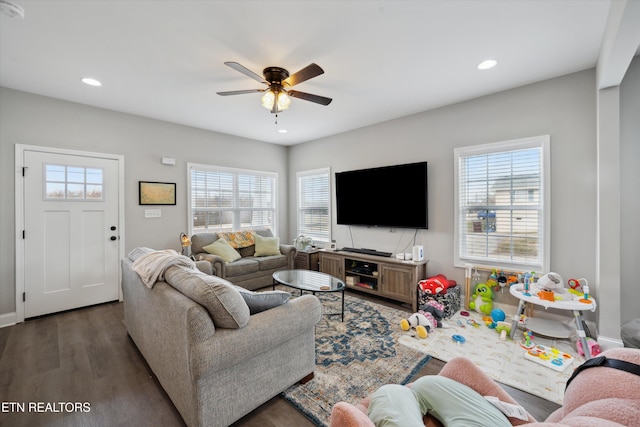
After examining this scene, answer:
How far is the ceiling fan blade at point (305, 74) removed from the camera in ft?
7.10

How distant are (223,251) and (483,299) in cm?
373

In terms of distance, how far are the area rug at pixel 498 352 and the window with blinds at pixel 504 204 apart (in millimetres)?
840

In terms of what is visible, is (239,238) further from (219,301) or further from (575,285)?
(575,285)

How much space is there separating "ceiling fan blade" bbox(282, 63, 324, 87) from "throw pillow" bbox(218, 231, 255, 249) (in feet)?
9.83

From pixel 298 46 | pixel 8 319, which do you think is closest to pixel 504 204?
pixel 298 46

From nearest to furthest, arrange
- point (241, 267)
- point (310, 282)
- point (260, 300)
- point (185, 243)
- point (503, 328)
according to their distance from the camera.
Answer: point (260, 300)
point (503, 328)
point (310, 282)
point (185, 243)
point (241, 267)

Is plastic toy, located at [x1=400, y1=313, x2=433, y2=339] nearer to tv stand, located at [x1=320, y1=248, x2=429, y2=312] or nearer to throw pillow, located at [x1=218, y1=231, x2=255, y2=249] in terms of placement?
tv stand, located at [x1=320, y1=248, x2=429, y2=312]

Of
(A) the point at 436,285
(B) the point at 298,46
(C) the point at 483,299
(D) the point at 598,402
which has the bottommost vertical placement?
(C) the point at 483,299

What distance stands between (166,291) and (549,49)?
149 inches

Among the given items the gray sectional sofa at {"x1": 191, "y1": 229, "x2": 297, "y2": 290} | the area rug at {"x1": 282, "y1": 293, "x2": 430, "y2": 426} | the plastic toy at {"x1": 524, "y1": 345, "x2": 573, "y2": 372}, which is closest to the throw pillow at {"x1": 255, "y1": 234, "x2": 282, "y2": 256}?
the gray sectional sofa at {"x1": 191, "y1": 229, "x2": 297, "y2": 290}

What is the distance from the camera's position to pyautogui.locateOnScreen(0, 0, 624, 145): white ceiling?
195 centimetres

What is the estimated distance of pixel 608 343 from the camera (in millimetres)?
2455

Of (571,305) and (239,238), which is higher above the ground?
(239,238)

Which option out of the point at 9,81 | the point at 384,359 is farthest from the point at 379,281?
the point at 9,81
